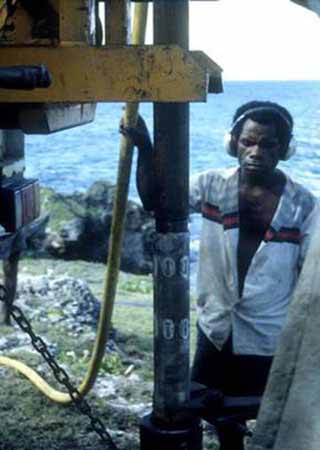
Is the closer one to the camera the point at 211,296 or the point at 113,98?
the point at 113,98

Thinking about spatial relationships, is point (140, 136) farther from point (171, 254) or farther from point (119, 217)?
point (119, 217)

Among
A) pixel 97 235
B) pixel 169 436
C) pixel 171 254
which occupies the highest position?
pixel 171 254

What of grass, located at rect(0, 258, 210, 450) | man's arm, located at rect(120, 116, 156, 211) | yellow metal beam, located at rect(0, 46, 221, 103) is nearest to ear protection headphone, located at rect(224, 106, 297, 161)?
man's arm, located at rect(120, 116, 156, 211)

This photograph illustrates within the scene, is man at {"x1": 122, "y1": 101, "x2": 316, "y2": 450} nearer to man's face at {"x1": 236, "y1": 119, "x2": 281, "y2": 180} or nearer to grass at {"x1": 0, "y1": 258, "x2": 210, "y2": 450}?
man's face at {"x1": 236, "y1": 119, "x2": 281, "y2": 180}

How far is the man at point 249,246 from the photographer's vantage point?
13.6ft

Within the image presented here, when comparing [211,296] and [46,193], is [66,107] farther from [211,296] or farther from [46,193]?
[46,193]

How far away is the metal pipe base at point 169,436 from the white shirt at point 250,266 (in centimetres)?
90

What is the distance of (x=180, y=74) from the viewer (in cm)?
306

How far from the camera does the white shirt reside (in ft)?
13.6

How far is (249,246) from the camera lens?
4207 mm

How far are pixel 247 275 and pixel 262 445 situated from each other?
1949 millimetres

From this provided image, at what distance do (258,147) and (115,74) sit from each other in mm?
1185

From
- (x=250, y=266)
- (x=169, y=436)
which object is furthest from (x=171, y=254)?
(x=250, y=266)

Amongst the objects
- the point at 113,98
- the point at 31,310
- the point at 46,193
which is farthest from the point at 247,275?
the point at 46,193
